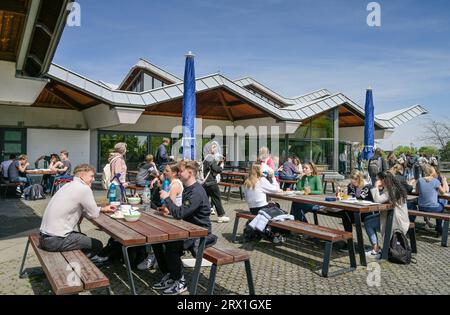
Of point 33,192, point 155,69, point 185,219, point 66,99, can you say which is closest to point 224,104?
point 66,99

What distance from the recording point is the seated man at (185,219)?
410 cm

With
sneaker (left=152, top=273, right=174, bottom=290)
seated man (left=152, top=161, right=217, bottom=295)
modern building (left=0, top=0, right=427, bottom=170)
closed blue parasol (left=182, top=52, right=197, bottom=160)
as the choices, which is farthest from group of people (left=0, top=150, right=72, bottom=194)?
sneaker (left=152, top=273, right=174, bottom=290)

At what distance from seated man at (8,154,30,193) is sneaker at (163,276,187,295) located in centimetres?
960

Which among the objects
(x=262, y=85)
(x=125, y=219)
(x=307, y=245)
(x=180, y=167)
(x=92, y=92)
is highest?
(x=262, y=85)

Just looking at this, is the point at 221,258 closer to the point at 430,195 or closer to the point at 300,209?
the point at 300,209

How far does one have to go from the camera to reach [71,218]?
4.11 metres

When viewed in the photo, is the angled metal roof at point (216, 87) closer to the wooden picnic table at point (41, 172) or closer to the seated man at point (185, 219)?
the wooden picnic table at point (41, 172)

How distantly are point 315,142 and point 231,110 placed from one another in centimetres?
480

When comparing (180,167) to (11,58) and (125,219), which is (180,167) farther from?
(11,58)

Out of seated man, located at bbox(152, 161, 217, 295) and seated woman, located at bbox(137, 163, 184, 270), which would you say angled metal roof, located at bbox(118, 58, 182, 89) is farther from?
seated man, located at bbox(152, 161, 217, 295)

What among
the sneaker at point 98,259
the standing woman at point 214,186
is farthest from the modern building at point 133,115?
the sneaker at point 98,259

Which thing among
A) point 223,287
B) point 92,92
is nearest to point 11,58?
point 92,92

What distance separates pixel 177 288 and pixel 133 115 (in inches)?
402
